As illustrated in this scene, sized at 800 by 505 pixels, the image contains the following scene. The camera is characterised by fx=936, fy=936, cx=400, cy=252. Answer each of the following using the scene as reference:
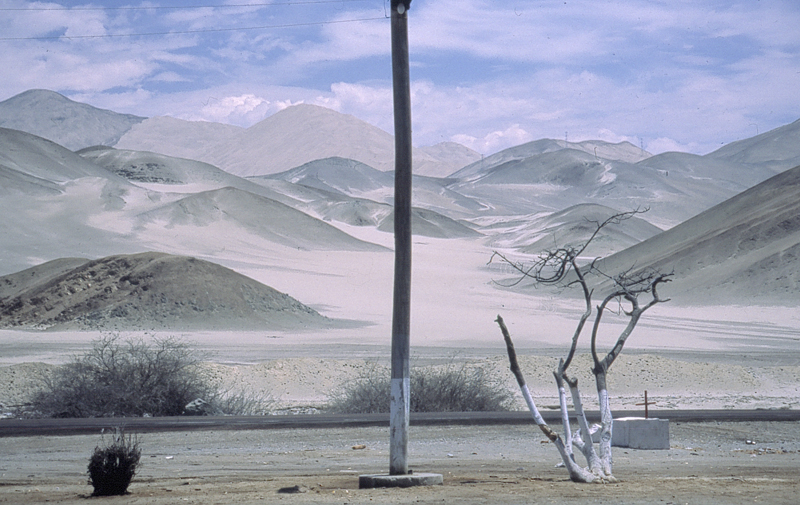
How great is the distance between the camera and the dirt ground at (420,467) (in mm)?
9695

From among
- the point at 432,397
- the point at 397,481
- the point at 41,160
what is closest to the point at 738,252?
the point at 432,397

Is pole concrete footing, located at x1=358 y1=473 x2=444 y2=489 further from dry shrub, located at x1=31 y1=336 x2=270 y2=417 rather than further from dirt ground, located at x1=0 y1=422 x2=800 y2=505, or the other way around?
dry shrub, located at x1=31 y1=336 x2=270 y2=417

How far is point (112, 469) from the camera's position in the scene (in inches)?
397

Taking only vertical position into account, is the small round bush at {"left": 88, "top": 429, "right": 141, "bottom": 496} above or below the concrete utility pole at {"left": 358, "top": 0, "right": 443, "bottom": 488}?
below

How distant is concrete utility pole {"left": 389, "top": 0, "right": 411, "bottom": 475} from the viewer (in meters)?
10.5

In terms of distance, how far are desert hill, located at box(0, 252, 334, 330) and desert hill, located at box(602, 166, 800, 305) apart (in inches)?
1215

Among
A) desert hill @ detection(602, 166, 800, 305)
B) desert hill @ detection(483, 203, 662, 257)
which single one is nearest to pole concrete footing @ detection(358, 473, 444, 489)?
desert hill @ detection(602, 166, 800, 305)

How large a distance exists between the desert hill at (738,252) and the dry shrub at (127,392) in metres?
51.3

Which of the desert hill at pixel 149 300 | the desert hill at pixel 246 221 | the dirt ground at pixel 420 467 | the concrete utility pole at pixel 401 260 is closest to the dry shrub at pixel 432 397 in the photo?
the dirt ground at pixel 420 467

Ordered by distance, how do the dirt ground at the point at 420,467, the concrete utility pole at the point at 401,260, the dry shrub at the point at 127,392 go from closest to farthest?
the dirt ground at the point at 420,467 → the concrete utility pole at the point at 401,260 → the dry shrub at the point at 127,392

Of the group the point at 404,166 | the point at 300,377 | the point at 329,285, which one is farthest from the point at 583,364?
the point at 329,285

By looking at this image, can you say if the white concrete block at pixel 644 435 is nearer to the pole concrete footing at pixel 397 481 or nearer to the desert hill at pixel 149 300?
the pole concrete footing at pixel 397 481

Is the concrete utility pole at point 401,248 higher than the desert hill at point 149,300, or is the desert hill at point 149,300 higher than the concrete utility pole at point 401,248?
the desert hill at point 149,300

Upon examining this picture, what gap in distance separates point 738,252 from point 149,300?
52.1 meters
